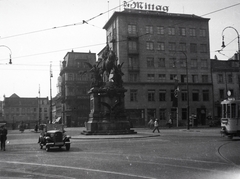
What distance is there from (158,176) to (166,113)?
54613 mm

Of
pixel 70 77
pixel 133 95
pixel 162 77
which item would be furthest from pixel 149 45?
pixel 70 77

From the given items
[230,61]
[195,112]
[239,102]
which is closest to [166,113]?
[195,112]

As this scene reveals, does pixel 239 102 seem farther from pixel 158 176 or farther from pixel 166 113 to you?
pixel 166 113

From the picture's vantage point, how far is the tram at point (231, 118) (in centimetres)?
2220

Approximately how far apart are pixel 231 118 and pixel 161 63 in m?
41.8

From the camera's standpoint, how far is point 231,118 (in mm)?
22469

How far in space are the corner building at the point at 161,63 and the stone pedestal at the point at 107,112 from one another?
2995cm

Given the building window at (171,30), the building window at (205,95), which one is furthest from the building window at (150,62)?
the building window at (205,95)

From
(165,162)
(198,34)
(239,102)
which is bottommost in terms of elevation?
(165,162)

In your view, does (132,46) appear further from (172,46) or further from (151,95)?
(151,95)

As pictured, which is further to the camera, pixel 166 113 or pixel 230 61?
pixel 230 61

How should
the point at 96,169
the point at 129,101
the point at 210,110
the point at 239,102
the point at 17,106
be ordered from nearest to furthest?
the point at 96,169
the point at 239,102
the point at 129,101
the point at 210,110
the point at 17,106

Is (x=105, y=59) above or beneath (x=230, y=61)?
beneath

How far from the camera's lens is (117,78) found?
30750 mm
